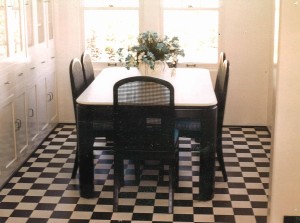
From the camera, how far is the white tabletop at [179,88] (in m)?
4.33

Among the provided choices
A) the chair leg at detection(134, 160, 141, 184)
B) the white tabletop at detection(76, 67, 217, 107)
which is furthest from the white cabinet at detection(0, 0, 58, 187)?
the chair leg at detection(134, 160, 141, 184)

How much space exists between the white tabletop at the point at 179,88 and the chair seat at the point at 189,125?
24cm

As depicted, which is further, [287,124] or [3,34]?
[3,34]

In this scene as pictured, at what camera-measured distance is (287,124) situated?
266 cm

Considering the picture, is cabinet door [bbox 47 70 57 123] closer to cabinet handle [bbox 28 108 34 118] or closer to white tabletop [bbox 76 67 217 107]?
cabinet handle [bbox 28 108 34 118]

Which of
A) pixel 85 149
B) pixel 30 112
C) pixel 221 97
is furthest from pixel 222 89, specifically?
pixel 30 112

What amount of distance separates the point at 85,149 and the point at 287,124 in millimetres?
2079

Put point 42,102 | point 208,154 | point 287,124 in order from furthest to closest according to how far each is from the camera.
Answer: point 42,102, point 208,154, point 287,124

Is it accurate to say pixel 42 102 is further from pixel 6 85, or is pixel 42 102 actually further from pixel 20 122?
pixel 6 85

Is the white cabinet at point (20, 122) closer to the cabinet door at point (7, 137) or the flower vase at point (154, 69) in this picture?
the cabinet door at point (7, 137)

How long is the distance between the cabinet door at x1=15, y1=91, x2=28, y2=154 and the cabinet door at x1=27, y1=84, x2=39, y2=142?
0.44ft

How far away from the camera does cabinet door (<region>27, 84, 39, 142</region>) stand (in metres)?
5.48

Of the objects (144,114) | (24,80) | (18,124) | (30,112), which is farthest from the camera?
(30,112)

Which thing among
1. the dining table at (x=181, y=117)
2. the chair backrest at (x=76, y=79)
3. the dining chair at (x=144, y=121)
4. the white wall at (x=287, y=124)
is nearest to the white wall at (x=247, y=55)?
the dining table at (x=181, y=117)
